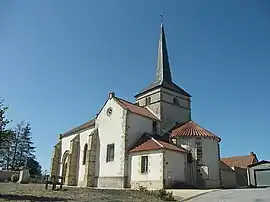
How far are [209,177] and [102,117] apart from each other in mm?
13589

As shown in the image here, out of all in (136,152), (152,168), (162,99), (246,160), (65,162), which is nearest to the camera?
(152,168)

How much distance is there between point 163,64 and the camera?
39.2 meters

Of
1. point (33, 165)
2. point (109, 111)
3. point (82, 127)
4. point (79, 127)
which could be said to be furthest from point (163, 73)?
point (33, 165)

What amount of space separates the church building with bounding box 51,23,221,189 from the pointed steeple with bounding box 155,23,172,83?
0.69m

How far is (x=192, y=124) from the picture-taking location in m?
30.3

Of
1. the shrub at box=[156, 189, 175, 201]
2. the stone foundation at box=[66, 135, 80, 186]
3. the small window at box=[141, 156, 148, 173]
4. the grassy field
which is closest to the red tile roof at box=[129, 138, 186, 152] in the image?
the small window at box=[141, 156, 148, 173]

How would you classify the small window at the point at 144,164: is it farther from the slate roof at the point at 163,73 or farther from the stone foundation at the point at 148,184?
the slate roof at the point at 163,73

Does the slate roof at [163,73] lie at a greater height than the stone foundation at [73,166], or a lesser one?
greater

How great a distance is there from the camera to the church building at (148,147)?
2495 centimetres

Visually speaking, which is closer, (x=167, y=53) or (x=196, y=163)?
(x=196, y=163)

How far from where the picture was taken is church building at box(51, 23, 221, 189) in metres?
25.0

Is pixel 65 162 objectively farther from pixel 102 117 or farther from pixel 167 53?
pixel 167 53

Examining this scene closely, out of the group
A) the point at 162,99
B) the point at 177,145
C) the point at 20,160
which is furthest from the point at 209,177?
the point at 20,160

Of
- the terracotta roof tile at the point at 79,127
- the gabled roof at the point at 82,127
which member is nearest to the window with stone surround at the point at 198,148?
the gabled roof at the point at 82,127
